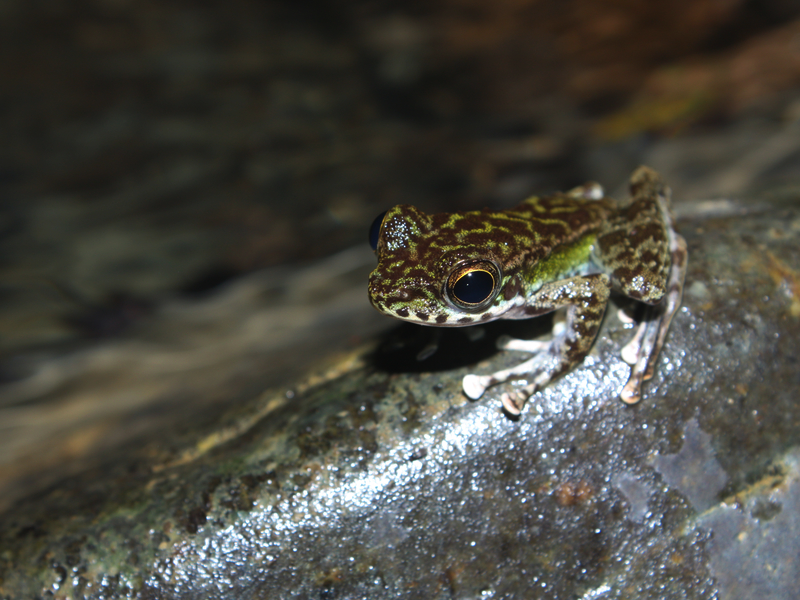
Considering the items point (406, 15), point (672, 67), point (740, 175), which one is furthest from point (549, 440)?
point (406, 15)

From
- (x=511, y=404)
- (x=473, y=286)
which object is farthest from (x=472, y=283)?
(x=511, y=404)

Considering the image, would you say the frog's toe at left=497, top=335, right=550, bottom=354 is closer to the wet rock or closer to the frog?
the frog

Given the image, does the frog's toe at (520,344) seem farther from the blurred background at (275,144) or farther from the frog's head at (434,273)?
the blurred background at (275,144)

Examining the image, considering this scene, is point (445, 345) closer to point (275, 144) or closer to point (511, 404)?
point (511, 404)

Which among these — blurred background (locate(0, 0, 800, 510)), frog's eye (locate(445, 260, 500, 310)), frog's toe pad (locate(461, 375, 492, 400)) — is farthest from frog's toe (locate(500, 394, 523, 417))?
blurred background (locate(0, 0, 800, 510))

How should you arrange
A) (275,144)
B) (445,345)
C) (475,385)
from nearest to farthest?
(475,385)
(445,345)
(275,144)

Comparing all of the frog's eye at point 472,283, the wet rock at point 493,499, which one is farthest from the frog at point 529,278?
the wet rock at point 493,499
